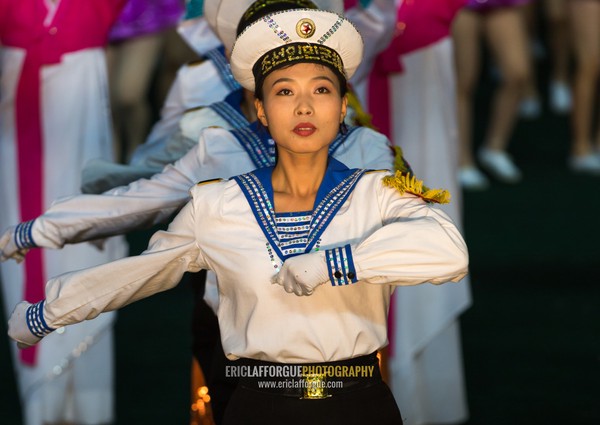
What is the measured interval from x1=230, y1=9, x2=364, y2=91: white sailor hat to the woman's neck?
188 millimetres

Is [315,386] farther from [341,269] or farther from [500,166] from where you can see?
[500,166]

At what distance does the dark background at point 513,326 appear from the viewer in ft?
16.9

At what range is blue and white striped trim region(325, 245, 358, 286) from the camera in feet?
9.23

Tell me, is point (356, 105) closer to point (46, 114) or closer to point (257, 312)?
point (257, 312)

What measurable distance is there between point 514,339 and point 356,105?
227cm

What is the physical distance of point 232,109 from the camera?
3811 millimetres

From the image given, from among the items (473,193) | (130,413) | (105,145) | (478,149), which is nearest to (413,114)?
(105,145)

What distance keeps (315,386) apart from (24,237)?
88 cm

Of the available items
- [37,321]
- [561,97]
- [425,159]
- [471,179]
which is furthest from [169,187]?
[561,97]

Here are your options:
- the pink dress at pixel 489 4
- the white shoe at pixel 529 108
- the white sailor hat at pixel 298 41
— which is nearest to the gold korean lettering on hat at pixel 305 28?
the white sailor hat at pixel 298 41

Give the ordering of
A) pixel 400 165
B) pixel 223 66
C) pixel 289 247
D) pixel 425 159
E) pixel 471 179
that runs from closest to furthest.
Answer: pixel 289 247
pixel 400 165
pixel 223 66
pixel 425 159
pixel 471 179

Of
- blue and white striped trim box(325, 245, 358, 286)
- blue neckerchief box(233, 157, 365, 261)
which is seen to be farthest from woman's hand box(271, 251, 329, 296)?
blue neckerchief box(233, 157, 365, 261)

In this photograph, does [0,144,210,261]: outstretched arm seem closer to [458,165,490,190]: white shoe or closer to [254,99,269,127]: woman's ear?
[254,99,269,127]: woman's ear

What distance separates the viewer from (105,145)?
198 inches
